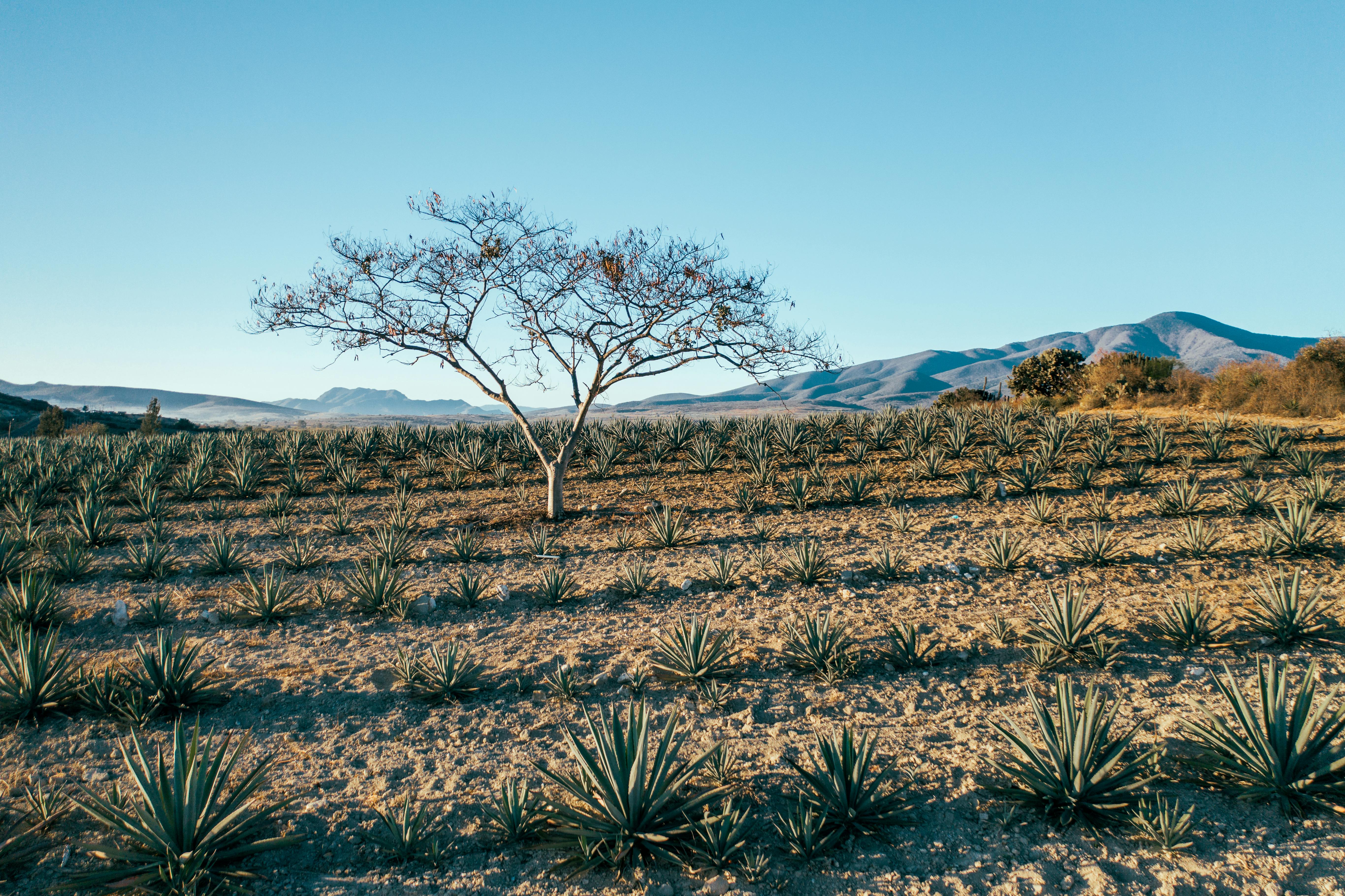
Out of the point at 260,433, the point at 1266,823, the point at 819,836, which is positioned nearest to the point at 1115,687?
the point at 1266,823

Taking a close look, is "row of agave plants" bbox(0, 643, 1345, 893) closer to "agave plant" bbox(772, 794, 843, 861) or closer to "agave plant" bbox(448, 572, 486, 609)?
"agave plant" bbox(772, 794, 843, 861)

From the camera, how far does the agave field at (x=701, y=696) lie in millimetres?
3357

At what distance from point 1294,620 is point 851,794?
484 centimetres

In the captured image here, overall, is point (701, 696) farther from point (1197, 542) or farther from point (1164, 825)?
point (1197, 542)

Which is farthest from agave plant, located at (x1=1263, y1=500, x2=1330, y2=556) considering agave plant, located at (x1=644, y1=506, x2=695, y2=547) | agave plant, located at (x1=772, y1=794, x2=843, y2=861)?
agave plant, located at (x1=772, y1=794, x2=843, y2=861)

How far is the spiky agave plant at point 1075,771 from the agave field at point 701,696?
3cm

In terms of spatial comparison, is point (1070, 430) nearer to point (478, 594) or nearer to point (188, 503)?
point (478, 594)

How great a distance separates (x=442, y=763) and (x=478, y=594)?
3.25 metres

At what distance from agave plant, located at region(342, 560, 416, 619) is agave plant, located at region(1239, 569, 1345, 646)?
337 inches

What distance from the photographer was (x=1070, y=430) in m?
14.7

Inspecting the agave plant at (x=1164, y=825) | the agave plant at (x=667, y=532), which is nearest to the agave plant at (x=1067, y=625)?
the agave plant at (x=1164, y=825)

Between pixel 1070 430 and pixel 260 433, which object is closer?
pixel 1070 430

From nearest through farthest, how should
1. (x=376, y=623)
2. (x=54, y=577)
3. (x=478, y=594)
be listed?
(x=376, y=623)
(x=478, y=594)
(x=54, y=577)

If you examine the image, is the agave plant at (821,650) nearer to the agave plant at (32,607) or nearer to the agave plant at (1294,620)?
the agave plant at (1294,620)
